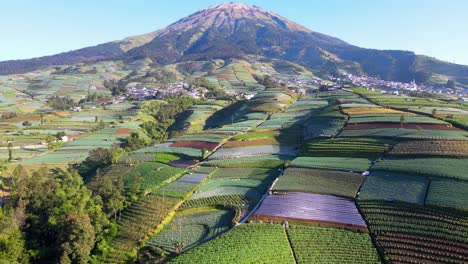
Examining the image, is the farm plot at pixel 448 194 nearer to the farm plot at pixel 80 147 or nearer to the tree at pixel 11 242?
the tree at pixel 11 242

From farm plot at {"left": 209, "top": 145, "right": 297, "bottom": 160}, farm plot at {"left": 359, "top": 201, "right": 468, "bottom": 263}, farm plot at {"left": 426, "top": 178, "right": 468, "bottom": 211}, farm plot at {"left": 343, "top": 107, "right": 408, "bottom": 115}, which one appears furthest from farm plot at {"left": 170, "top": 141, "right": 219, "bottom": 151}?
farm plot at {"left": 426, "top": 178, "right": 468, "bottom": 211}

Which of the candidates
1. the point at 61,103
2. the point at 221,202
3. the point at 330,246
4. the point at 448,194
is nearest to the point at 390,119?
the point at 448,194

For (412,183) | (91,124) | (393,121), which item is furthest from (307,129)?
(91,124)

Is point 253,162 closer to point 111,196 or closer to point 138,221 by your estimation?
point 138,221

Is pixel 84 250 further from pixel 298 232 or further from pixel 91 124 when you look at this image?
pixel 91 124

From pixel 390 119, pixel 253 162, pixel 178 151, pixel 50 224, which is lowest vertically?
pixel 50 224

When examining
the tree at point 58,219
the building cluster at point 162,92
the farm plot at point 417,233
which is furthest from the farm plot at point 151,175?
the building cluster at point 162,92
